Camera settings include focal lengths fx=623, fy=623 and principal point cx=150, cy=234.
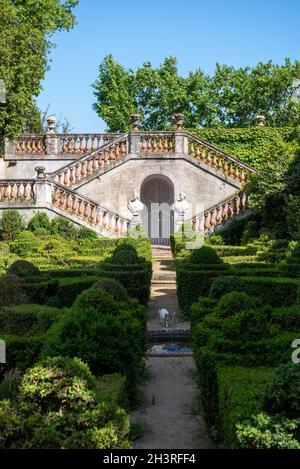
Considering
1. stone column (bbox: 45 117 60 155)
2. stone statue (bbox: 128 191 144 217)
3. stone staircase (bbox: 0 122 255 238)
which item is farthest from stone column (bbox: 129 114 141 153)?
stone column (bbox: 45 117 60 155)

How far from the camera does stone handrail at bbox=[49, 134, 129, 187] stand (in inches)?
1084

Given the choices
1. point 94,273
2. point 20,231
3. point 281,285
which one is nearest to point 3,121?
point 20,231

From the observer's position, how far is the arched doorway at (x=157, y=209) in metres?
31.1

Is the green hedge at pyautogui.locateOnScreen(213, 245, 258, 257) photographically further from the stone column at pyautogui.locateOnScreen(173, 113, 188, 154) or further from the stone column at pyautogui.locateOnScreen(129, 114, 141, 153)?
the stone column at pyautogui.locateOnScreen(129, 114, 141, 153)

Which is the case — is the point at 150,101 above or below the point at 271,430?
above

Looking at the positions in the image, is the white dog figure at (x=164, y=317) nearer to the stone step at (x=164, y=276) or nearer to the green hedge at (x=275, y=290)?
the green hedge at (x=275, y=290)

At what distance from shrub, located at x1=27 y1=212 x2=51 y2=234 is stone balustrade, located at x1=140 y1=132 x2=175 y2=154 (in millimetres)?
6443

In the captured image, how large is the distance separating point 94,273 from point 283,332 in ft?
23.6

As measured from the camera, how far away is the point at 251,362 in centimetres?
765

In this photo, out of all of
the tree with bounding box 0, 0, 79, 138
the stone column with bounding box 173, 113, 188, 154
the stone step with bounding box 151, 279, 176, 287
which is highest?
the tree with bounding box 0, 0, 79, 138

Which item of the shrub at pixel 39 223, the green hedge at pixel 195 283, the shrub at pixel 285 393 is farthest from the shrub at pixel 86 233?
the shrub at pixel 285 393

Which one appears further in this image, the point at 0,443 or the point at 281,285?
the point at 281,285

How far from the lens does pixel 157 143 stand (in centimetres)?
2886

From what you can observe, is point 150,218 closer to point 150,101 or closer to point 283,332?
point 150,101
